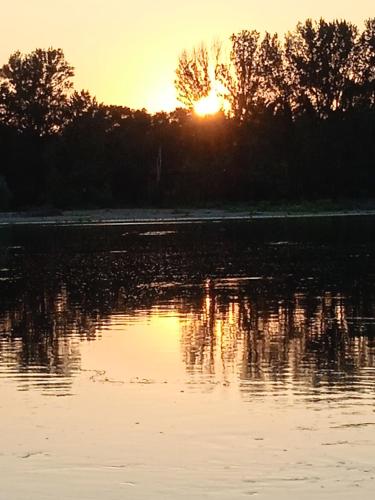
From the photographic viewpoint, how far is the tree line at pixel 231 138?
91.6 m

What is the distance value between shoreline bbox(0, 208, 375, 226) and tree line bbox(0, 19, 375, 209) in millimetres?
3050

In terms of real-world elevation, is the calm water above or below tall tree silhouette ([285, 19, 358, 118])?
below

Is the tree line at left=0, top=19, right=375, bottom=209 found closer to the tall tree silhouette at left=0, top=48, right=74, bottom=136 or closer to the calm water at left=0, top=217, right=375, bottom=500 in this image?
the tall tree silhouette at left=0, top=48, right=74, bottom=136

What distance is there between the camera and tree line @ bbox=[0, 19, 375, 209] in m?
91.6

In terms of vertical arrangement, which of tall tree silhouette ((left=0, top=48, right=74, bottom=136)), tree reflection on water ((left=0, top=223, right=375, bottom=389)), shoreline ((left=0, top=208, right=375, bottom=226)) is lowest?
shoreline ((left=0, top=208, right=375, bottom=226))

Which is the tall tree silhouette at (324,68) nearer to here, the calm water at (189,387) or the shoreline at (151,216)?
the shoreline at (151,216)

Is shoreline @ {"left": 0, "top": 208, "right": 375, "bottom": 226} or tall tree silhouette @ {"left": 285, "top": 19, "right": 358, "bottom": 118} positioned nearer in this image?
shoreline @ {"left": 0, "top": 208, "right": 375, "bottom": 226}

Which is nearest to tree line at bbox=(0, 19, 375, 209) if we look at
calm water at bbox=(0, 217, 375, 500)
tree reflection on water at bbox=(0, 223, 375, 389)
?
tree reflection on water at bbox=(0, 223, 375, 389)

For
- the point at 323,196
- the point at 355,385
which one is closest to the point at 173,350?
the point at 355,385

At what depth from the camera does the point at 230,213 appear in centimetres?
8738

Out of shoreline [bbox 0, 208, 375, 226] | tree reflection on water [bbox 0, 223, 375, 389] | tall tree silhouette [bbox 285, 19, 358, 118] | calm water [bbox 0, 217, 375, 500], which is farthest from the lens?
tall tree silhouette [bbox 285, 19, 358, 118]

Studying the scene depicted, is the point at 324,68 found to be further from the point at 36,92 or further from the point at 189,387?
the point at 189,387

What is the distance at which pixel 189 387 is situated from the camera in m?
13.8

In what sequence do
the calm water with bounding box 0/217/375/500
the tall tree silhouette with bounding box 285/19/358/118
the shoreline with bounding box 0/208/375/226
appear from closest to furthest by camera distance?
the calm water with bounding box 0/217/375/500 → the shoreline with bounding box 0/208/375/226 → the tall tree silhouette with bounding box 285/19/358/118
